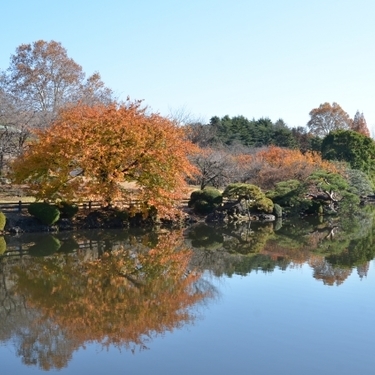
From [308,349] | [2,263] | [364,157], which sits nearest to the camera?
[308,349]

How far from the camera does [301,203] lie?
115 ft

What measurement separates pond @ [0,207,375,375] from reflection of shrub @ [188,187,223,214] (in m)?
8.13

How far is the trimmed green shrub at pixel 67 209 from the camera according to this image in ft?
83.6

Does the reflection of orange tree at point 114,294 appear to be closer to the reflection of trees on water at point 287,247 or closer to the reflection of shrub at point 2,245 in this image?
the reflection of trees on water at point 287,247

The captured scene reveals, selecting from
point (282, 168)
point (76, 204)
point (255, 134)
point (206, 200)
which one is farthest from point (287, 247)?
point (255, 134)

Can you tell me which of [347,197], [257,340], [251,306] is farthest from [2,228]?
[347,197]

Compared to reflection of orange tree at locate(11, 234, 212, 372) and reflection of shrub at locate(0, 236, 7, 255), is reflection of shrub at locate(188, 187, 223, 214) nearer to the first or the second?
reflection of orange tree at locate(11, 234, 212, 372)

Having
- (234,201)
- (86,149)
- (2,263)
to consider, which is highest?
(86,149)

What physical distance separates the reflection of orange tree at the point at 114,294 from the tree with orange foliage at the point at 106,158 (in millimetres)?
6186

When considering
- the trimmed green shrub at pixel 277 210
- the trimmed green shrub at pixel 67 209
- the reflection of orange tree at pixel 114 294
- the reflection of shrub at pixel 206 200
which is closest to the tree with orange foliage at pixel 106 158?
the trimmed green shrub at pixel 67 209

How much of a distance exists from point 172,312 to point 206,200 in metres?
18.7

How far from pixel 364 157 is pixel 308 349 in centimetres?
4155

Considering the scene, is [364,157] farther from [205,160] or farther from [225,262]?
[225,262]

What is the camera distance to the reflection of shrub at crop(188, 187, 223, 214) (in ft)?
100
